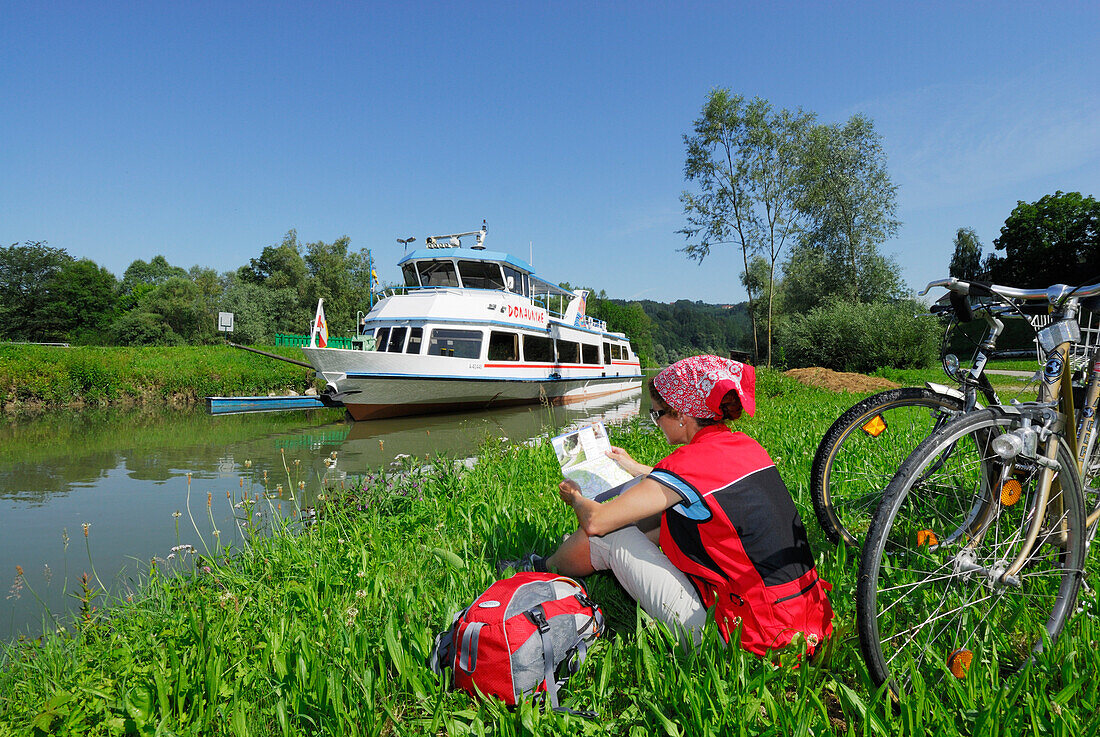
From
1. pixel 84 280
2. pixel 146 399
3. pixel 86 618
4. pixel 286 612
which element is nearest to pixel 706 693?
pixel 286 612

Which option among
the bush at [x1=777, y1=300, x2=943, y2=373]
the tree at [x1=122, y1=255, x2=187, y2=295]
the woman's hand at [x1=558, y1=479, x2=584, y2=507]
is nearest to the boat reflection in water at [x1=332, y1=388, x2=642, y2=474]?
the woman's hand at [x1=558, y1=479, x2=584, y2=507]

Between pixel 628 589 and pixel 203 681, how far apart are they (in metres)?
1.48

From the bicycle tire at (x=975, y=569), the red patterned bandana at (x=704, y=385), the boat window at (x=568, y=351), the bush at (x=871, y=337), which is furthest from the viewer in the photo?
the boat window at (x=568, y=351)

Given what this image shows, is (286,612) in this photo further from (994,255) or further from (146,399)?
(994,255)

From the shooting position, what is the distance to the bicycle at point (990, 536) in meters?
1.66

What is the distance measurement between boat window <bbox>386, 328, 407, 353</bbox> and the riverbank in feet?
25.7

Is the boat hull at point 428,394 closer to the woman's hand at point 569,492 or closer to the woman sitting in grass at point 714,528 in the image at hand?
the woman's hand at point 569,492

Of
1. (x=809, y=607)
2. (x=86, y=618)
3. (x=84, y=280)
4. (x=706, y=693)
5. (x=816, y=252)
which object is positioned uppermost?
(x=84, y=280)

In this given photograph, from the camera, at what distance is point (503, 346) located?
1672cm

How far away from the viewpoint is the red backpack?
5.78 feet

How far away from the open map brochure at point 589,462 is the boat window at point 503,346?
1357 centimetres

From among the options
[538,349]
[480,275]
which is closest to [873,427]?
[480,275]

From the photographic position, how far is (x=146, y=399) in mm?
18000

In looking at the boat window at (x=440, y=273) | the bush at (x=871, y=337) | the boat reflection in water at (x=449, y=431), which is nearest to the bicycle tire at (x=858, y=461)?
the boat reflection in water at (x=449, y=431)
